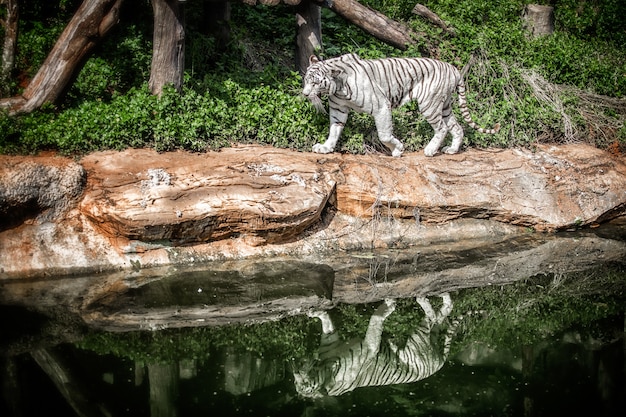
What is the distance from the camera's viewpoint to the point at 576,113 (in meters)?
9.59

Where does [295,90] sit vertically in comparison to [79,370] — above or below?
above

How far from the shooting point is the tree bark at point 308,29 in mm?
8945

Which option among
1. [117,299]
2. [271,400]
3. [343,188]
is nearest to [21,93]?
[117,299]

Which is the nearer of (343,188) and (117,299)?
(117,299)

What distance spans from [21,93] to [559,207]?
646cm

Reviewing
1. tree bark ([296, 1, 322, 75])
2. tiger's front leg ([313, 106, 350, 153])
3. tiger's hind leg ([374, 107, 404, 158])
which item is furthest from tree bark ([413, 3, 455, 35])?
tiger's front leg ([313, 106, 350, 153])

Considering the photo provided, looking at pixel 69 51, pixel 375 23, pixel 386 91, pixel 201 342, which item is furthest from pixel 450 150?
pixel 69 51

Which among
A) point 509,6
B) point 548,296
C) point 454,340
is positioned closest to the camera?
point 454,340

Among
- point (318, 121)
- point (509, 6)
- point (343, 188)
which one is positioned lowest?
point (343, 188)

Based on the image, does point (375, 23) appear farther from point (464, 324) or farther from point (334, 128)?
point (464, 324)

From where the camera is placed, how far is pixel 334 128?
8.09 meters

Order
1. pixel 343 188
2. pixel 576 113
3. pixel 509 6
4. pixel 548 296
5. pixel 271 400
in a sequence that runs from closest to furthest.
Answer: pixel 271 400 < pixel 548 296 < pixel 343 188 < pixel 576 113 < pixel 509 6

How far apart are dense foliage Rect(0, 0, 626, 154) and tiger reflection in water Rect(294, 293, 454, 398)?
2.82m

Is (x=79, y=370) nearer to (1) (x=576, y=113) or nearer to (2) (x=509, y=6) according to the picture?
(1) (x=576, y=113)
